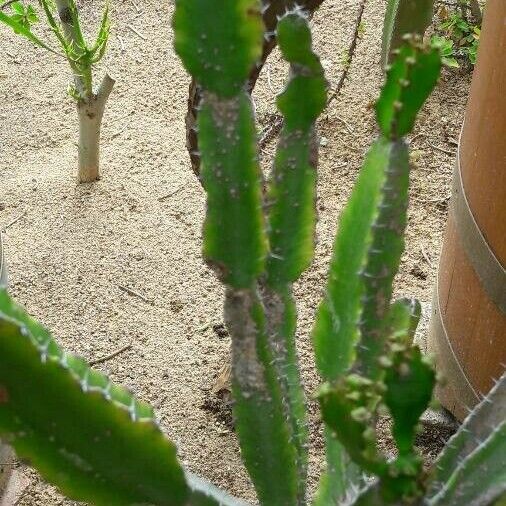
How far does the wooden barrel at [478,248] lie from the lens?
3.86 ft

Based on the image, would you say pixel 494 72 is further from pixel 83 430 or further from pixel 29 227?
pixel 29 227

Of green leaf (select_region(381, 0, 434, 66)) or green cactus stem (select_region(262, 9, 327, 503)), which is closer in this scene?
green cactus stem (select_region(262, 9, 327, 503))

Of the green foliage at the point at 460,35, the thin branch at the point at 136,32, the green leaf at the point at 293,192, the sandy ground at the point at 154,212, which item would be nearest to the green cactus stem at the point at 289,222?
the green leaf at the point at 293,192

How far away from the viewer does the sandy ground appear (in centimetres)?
170

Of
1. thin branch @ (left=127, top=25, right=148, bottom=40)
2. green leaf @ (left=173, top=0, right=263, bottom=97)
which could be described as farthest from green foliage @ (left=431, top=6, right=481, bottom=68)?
green leaf @ (left=173, top=0, right=263, bottom=97)

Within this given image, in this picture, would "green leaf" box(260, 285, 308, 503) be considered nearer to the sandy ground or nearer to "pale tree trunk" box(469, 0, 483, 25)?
the sandy ground

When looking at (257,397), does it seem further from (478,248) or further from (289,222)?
(478,248)

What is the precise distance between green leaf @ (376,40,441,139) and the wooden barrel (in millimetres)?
411

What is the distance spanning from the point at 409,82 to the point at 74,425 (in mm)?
471

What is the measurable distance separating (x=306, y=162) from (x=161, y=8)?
2.15 metres

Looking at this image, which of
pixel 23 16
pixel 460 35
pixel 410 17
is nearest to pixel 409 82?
pixel 410 17

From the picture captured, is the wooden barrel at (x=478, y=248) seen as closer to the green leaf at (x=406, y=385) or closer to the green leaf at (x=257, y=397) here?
the green leaf at (x=257, y=397)

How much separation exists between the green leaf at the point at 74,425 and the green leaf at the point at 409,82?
1.34 feet

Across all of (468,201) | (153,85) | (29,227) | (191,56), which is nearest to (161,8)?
(153,85)
